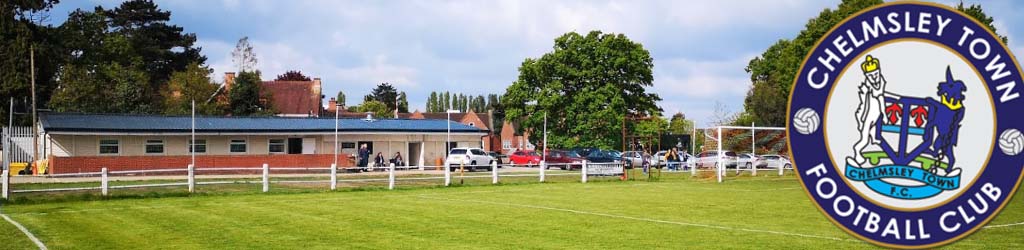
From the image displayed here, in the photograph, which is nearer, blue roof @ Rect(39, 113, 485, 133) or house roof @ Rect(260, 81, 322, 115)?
blue roof @ Rect(39, 113, 485, 133)

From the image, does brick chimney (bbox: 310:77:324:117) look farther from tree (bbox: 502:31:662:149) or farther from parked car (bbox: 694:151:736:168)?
parked car (bbox: 694:151:736:168)

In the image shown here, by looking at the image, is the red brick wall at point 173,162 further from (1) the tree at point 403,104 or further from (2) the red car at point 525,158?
(1) the tree at point 403,104

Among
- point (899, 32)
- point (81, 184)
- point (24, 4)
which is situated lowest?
point (81, 184)

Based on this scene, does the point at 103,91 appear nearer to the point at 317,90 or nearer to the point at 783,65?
the point at 317,90

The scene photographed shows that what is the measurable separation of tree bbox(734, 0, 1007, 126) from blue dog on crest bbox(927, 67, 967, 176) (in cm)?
5391

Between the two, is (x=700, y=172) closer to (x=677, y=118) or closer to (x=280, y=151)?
(x=280, y=151)

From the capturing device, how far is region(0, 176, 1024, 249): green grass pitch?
1357 cm

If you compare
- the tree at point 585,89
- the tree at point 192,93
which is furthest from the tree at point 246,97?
the tree at point 585,89

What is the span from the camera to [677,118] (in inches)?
3839

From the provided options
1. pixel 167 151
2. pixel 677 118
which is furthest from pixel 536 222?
pixel 677 118

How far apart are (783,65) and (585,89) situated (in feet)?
48.2

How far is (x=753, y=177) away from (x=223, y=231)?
29.1 meters

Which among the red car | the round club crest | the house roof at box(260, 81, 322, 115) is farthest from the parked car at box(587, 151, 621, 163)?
the round club crest

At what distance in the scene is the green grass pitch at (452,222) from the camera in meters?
13.6
